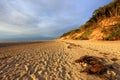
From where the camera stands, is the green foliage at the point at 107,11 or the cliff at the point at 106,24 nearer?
the cliff at the point at 106,24

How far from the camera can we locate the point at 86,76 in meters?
5.58

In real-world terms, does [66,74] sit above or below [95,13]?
below

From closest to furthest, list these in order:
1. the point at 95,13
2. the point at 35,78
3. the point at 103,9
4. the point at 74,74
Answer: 1. the point at 35,78
2. the point at 74,74
3. the point at 103,9
4. the point at 95,13

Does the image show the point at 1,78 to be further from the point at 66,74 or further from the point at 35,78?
the point at 66,74

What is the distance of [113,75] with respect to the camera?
222 inches

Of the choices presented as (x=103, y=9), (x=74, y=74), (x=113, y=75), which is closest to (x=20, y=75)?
(x=74, y=74)

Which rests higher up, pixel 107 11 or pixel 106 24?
pixel 107 11

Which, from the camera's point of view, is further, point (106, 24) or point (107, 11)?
point (107, 11)

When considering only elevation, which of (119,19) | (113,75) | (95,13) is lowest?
(113,75)

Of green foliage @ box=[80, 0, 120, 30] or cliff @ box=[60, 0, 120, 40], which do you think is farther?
green foliage @ box=[80, 0, 120, 30]

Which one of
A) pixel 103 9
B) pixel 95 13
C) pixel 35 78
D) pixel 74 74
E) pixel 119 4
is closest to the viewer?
pixel 35 78

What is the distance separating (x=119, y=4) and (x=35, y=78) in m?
33.8

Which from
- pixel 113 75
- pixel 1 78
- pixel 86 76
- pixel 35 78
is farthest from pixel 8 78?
pixel 113 75

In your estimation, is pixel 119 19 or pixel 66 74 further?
pixel 119 19
